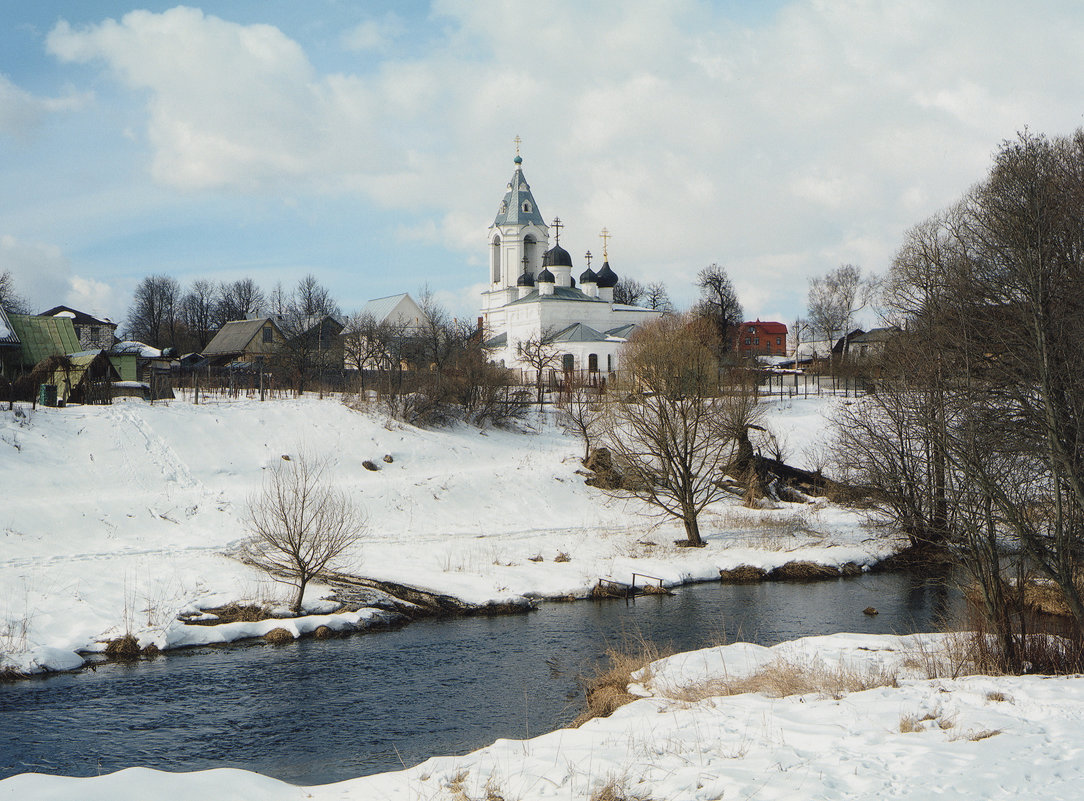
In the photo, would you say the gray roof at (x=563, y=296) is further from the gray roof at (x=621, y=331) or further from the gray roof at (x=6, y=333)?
the gray roof at (x=6, y=333)

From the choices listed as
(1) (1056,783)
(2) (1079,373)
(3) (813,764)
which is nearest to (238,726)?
(3) (813,764)

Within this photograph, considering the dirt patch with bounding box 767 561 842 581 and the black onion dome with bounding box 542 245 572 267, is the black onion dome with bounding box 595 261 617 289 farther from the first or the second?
the dirt patch with bounding box 767 561 842 581

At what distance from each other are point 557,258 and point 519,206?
309 inches

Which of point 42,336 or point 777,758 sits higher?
point 42,336

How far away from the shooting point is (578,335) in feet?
235

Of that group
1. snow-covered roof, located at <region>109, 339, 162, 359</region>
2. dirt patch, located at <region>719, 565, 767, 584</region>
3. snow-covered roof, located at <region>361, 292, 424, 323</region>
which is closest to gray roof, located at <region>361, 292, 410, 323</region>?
snow-covered roof, located at <region>361, 292, 424, 323</region>

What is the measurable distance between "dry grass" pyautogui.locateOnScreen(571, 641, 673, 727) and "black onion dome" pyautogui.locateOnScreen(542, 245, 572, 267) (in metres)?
64.3

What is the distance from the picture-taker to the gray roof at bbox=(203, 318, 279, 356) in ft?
239

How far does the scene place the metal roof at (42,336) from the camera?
46.0 metres

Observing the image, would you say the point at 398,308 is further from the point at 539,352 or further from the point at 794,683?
the point at 794,683

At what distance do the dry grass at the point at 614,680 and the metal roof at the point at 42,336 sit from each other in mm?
38400

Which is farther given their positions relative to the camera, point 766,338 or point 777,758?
point 766,338

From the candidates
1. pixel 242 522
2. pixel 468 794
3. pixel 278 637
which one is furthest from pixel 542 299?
pixel 468 794

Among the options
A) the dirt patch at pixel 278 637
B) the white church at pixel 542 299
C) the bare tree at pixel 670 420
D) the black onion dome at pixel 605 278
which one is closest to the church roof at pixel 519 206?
the white church at pixel 542 299
